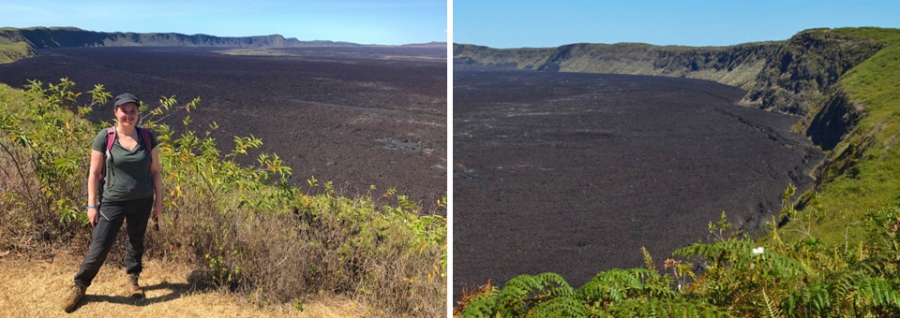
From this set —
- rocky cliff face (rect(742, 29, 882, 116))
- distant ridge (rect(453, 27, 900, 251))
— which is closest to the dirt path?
distant ridge (rect(453, 27, 900, 251))

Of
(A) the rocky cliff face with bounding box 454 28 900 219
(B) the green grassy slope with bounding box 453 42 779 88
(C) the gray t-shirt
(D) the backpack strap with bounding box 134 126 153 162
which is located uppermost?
(D) the backpack strap with bounding box 134 126 153 162

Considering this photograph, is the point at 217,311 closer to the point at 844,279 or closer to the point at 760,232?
the point at 844,279

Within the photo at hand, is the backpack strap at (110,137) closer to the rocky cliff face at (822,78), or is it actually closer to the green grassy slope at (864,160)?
the green grassy slope at (864,160)

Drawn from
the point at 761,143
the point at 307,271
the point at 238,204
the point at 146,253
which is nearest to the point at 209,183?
the point at 238,204

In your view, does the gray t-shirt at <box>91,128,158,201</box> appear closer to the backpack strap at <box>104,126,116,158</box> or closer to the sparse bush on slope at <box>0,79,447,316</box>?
the backpack strap at <box>104,126,116,158</box>

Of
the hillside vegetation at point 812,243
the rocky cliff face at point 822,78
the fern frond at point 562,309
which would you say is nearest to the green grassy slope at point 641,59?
the rocky cliff face at point 822,78

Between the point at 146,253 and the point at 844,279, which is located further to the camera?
the point at 146,253
